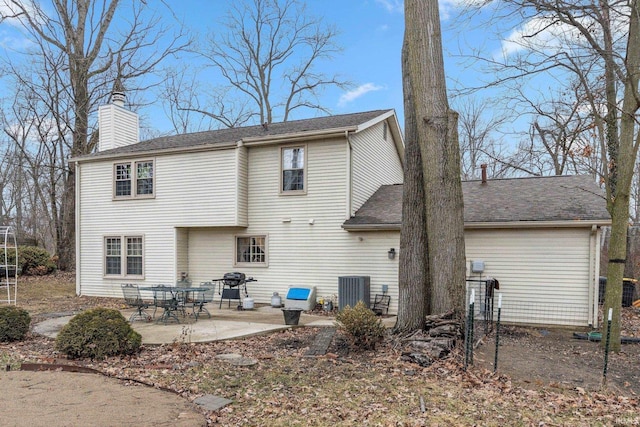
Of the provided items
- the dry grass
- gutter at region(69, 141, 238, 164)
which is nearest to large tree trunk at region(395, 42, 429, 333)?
gutter at region(69, 141, 238, 164)

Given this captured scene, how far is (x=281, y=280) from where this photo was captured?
12133 mm

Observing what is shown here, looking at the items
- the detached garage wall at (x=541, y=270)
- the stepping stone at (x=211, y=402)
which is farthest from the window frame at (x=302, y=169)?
the stepping stone at (x=211, y=402)

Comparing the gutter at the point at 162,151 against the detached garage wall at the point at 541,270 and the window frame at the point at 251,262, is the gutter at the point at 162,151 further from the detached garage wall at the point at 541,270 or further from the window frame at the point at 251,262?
the detached garage wall at the point at 541,270

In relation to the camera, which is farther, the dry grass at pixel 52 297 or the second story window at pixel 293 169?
the second story window at pixel 293 169

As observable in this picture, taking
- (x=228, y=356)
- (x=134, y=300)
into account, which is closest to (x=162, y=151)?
(x=134, y=300)

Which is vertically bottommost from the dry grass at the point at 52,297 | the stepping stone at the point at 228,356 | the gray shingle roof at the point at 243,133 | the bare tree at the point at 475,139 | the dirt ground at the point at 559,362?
the dry grass at the point at 52,297

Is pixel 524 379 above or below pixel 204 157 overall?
below

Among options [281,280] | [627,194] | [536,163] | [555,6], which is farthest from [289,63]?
[627,194]

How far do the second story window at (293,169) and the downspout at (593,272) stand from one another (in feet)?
23.0

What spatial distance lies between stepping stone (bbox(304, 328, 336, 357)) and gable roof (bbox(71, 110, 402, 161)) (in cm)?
559

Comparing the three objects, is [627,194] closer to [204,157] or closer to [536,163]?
[204,157]

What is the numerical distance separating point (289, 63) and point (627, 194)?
70.2 feet

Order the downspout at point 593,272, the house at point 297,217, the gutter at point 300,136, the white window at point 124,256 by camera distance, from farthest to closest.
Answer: the white window at point 124,256
the gutter at point 300,136
the house at point 297,217
the downspout at point 593,272

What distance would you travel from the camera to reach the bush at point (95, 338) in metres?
6.11
